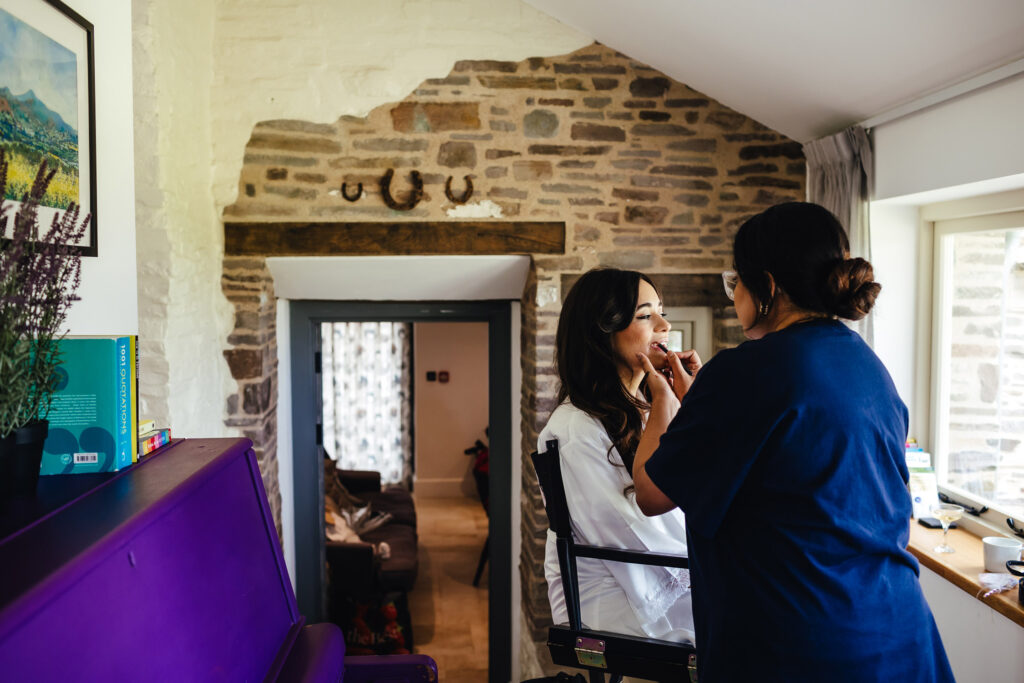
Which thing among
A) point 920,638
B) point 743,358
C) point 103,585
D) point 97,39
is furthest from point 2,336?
point 920,638

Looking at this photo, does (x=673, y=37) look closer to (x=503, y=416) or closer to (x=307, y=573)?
(x=503, y=416)

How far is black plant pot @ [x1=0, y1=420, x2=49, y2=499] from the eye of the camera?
0.93 m

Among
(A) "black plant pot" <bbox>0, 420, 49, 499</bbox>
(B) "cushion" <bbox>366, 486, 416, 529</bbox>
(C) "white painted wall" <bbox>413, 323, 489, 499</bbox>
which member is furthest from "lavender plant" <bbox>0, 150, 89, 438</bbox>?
(C) "white painted wall" <bbox>413, 323, 489, 499</bbox>

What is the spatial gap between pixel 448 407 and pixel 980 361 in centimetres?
568

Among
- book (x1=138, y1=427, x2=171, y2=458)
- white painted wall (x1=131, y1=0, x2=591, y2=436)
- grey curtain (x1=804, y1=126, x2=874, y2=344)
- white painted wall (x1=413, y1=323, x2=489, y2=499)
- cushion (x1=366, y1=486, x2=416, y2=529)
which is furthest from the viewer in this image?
white painted wall (x1=413, y1=323, x2=489, y2=499)

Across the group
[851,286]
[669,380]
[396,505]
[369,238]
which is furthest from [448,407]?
[851,286]

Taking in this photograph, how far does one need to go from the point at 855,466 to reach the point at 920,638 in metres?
0.36

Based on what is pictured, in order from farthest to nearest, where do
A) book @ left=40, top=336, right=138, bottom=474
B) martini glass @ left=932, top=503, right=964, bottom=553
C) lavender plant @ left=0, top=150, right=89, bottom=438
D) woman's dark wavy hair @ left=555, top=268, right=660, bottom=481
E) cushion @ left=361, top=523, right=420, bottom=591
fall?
1. cushion @ left=361, top=523, right=420, bottom=591
2. martini glass @ left=932, top=503, right=964, bottom=553
3. woman's dark wavy hair @ left=555, top=268, right=660, bottom=481
4. book @ left=40, top=336, right=138, bottom=474
5. lavender plant @ left=0, top=150, right=89, bottom=438

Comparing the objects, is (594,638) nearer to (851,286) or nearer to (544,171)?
(851,286)

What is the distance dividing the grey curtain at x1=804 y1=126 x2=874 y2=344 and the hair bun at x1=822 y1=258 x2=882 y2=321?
154cm

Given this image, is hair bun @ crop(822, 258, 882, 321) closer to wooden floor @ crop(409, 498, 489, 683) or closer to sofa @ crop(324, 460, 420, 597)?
wooden floor @ crop(409, 498, 489, 683)

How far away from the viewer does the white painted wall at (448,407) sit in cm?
773

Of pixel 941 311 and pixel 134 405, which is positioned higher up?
pixel 941 311

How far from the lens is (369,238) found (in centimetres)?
319
